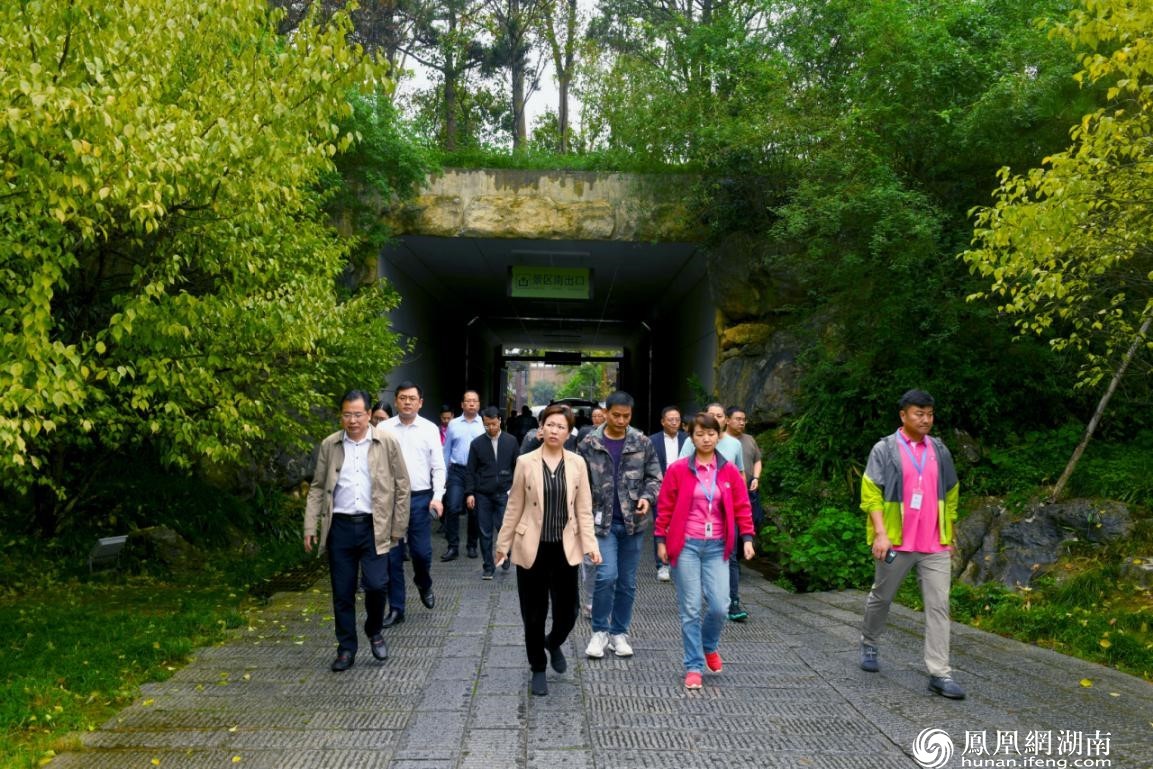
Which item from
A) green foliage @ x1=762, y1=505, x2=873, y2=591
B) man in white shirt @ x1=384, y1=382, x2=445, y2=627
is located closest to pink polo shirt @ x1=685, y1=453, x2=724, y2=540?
man in white shirt @ x1=384, y1=382, x2=445, y2=627

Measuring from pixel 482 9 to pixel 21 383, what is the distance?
2160 cm

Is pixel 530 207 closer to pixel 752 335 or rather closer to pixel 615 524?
pixel 752 335

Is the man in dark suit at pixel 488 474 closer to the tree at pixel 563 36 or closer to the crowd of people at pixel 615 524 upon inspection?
the crowd of people at pixel 615 524

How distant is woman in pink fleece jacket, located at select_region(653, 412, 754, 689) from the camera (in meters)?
5.43

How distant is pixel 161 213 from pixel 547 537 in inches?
120

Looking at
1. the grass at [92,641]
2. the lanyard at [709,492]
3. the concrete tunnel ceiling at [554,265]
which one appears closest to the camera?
the grass at [92,641]

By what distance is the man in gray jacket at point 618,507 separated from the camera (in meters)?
5.94

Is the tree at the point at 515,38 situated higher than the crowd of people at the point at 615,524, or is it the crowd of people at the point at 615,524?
the tree at the point at 515,38

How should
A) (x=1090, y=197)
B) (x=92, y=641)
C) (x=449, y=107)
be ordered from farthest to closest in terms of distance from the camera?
(x=449, y=107) < (x=92, y=641) < (x=1090, y=197)

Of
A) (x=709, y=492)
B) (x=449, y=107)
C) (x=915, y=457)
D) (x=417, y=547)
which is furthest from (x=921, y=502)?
(x=449, y=107)

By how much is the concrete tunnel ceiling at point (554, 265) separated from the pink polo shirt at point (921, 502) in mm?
10745

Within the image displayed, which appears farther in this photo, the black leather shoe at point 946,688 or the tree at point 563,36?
the tree at point 563,36

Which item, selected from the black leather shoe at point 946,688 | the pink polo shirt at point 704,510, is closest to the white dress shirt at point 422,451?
the pink polo shirt at point 704,510

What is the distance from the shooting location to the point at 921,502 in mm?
5527
